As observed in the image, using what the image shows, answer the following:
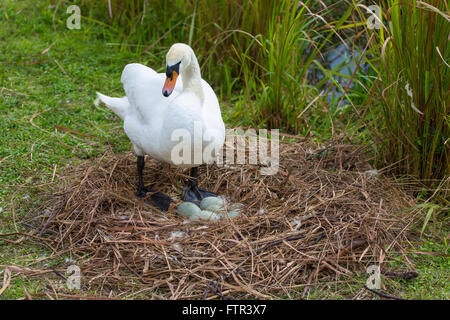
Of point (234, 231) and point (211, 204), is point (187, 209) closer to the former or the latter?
point (211, 204)

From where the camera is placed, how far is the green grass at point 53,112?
347 cm

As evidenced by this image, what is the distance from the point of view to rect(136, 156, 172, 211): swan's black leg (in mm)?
4137

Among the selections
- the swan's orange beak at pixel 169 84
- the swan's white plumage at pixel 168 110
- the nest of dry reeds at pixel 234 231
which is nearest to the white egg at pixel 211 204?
the nest of dry reeds at pixel 234 231

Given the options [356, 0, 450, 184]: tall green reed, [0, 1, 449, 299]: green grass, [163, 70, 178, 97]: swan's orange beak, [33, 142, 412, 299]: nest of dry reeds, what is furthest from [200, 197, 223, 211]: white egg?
[356, 0, 450, 184]: tall green reed

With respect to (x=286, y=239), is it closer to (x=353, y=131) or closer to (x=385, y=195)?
(x=385, y=195)

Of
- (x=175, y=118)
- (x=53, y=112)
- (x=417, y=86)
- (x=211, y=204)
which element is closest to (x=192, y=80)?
(x=175, y=118)

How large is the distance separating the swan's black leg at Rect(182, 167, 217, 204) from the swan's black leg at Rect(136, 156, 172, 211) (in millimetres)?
140

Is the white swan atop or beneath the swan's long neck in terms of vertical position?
beneath

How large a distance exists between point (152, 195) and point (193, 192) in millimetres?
324

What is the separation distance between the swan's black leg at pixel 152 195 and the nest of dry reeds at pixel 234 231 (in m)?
0.08

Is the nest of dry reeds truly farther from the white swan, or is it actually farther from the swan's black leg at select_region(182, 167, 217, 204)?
the white swan

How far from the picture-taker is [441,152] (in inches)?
157

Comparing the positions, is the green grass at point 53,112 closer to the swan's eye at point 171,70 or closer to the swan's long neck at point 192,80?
the swan's long neck at point 192,80

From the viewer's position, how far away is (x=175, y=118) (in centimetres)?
368
